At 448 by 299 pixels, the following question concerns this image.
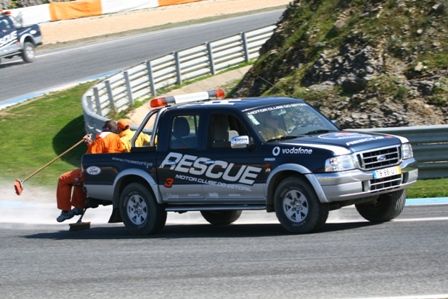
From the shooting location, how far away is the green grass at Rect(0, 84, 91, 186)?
21.9 m

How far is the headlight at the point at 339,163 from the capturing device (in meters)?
12.2

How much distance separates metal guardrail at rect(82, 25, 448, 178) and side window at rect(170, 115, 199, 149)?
4507 millimetres

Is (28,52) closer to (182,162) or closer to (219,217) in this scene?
(219,217)

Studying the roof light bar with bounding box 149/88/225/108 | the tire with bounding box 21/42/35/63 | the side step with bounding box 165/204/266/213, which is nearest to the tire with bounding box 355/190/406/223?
the side step with bounding box 165/204/266/213

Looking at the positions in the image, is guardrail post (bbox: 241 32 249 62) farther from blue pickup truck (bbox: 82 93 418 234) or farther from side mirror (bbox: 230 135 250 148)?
side mirror (bbox: 230 135 250 148)

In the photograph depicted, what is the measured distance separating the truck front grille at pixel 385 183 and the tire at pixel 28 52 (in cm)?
2853

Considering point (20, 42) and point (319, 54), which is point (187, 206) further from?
point (20, 42)

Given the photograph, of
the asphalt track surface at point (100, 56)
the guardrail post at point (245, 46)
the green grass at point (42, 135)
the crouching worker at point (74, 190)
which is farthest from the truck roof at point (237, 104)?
the guardrail post at point (245, 46)

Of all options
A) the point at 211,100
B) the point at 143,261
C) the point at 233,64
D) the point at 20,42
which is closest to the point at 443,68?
the point at 211,100

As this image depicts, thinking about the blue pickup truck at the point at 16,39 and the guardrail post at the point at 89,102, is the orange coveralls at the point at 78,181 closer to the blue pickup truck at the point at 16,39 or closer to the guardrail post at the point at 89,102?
the guardrail post at the point at 89,102

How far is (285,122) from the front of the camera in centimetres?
1335

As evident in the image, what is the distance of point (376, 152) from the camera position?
12.6 metres

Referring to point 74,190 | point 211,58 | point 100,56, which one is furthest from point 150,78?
point 74,190

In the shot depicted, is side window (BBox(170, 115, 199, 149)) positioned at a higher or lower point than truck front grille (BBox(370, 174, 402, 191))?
higher
